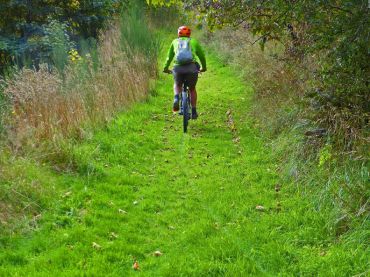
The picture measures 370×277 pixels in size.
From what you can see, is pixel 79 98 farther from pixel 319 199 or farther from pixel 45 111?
pixel 319 199

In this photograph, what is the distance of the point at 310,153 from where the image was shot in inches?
241

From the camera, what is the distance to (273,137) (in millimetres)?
7910

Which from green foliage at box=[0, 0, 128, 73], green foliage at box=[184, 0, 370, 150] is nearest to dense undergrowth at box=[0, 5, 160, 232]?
green foliage at box=[0, 0, 128, 73]

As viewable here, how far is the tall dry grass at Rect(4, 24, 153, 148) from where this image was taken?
22.2 feet

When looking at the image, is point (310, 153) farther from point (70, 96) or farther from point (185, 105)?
point (70, 96)

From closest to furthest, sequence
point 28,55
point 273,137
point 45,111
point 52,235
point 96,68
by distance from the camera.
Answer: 1. point 52,235
2. point 45,111
3. point 273,137
4. point 96,68
5. point 28,55

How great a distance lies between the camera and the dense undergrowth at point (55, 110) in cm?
541

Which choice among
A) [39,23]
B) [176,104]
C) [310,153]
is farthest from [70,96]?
[39,23]

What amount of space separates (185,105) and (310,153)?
342 cm

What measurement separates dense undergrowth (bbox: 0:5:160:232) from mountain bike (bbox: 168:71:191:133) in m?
1.48

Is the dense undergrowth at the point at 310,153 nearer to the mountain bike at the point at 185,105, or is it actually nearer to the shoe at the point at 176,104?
the mountain bike at the point at 185,105

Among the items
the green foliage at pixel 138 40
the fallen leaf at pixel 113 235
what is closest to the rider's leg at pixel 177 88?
the green foliage at pixel 138 40

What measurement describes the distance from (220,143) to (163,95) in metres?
4.48

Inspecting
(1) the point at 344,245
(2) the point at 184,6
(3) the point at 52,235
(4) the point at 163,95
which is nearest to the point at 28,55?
(4) the point at 163,95
